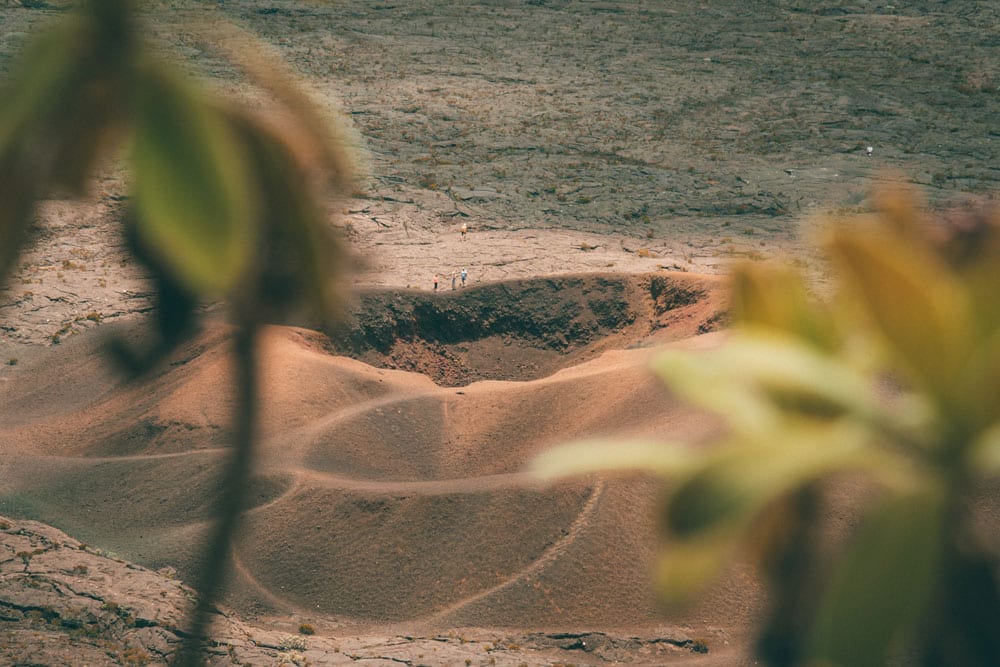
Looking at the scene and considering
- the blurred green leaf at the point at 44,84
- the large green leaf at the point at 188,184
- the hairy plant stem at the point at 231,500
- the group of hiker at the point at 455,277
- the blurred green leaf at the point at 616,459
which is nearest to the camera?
the blurred green leaf at the point at 616,459

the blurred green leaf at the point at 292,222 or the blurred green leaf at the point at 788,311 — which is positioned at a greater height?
the blurred green leaf at the point at 788,311

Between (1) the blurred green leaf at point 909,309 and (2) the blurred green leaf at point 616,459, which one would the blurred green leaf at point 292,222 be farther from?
(1) the blurred green leaf at point 909,309

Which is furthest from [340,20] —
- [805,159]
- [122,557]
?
[122,557]

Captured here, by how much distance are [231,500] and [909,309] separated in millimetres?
4469

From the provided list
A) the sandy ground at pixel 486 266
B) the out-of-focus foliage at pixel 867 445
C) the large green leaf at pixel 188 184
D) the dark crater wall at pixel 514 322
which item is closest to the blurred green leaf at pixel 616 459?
the out-of-focus foliage at pixel 867 445

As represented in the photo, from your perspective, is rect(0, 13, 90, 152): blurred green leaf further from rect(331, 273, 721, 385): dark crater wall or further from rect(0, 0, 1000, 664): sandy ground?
rect(331, 273, 721, 385): dark crater wall

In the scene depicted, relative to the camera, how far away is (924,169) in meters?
9.35

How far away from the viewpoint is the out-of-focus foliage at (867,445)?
0.89 m

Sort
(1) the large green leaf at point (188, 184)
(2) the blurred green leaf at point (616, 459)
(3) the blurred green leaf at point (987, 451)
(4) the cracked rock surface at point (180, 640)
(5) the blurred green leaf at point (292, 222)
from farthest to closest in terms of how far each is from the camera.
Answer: (4) the cracked rock surface at point (180, 640) → (5) the blurred green leaf at point (292, 222) → (1) the large green leaf at point (188, 184) → (2) the blurred green leaf at point (616, 459) → (3) the blurred green leaf at point (987, 451)

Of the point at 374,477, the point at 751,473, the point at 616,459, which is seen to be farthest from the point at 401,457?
the point at 751,473

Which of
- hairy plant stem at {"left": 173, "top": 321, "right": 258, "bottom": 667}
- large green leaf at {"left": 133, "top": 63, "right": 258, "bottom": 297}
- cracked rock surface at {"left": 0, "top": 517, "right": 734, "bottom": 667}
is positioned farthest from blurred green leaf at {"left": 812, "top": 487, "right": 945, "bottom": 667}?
hairy plant stem at {"left": 173, "top": 321, "right": 258, "bottom": 667}

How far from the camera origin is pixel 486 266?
24.8ft

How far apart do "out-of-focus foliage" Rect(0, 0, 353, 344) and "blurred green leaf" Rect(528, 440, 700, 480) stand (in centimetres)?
99

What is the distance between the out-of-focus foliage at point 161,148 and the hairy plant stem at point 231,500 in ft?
5.22
